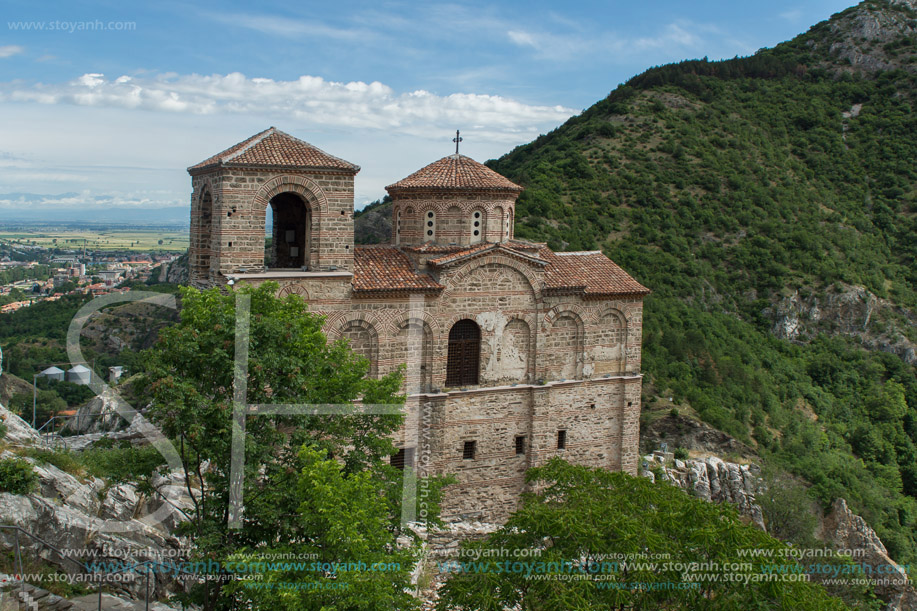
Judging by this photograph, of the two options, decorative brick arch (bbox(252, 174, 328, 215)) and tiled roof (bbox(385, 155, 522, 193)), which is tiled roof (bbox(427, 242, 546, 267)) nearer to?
tiled roof (bbox(385, 155, 522, 193))

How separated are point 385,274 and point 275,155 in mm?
4270

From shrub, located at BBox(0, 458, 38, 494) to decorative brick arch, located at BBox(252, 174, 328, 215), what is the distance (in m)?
7.57

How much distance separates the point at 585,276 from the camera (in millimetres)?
22609

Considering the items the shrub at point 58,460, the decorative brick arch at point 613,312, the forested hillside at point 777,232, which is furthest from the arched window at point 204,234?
the forested hillside at point 777,232

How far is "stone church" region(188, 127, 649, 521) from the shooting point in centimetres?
1836

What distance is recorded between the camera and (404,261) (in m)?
20.8

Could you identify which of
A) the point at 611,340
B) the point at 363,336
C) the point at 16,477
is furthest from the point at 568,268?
the point at 16,477

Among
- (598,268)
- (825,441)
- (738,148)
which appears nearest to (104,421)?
(598,268)

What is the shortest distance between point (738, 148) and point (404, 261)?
141 feet

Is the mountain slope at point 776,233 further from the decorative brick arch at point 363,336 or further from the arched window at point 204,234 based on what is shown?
the arched window at point 204,234

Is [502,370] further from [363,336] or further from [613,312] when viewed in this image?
[363,336]

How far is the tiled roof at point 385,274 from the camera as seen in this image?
1919cm

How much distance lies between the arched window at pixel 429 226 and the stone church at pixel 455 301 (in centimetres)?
3

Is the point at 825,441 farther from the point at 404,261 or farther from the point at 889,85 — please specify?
the point at 889,85
